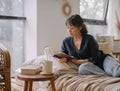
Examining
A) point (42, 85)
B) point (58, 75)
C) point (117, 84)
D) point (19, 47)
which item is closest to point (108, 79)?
point (117, 84)

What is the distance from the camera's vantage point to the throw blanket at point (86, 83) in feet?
7.02

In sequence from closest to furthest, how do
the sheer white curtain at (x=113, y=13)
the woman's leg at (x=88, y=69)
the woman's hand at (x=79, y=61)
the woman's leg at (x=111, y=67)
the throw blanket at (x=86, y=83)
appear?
the throw blanket at (x=86, y=83) < the woman's leg at (x=111, y=67) < the woman's leg at (x=88, y=69) < the woman's hand at (x=79, y=61) < the sheer white curtain at (x=113, y=13)

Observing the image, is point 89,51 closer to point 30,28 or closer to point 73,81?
point 73,81

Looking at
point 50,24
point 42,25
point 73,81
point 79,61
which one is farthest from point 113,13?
point 73,81

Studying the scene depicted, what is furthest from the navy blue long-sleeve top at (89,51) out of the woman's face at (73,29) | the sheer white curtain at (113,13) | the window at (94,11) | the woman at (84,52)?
the sheer white curtain at (113,13)

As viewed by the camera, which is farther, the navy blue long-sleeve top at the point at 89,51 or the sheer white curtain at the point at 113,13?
the sheer white curtain at the point at 113,13

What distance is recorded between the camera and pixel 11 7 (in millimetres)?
3869

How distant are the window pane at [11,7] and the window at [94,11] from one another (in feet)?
4.36

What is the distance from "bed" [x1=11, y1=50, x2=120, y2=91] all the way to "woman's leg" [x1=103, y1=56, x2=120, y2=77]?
107 mm

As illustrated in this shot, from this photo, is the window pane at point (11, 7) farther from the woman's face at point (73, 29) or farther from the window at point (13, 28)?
the woman's face at point (73, 29)

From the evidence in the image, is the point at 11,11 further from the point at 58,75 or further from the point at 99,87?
the point at 99,87

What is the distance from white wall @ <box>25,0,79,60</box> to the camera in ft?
12.4

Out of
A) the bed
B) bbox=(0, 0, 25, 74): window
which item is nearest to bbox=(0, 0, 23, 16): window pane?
bbox=(0, 0, 25, 74): window

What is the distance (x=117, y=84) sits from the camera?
214 cm
